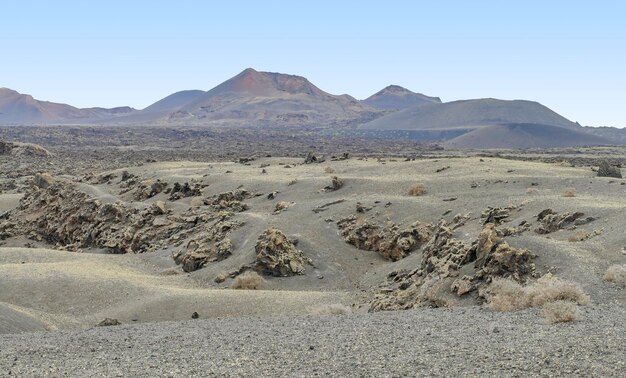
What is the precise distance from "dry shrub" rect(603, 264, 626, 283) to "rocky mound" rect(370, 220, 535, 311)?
1.61 metres

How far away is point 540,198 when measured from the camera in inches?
853

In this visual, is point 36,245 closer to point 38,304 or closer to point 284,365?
point 38,304

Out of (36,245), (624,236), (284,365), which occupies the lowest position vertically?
(36,245)

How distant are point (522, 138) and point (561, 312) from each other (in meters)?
157

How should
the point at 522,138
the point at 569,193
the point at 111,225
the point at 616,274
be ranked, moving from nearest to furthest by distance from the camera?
the point at 616,274 < the point at 569,193 < the point at 111,225 < the point at 522,138

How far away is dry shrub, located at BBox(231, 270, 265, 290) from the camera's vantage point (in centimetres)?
2011

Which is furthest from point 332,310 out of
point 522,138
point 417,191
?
point 522,138

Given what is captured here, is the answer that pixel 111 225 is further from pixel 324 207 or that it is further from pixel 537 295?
pixel 537 295

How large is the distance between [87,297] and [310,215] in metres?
9.60

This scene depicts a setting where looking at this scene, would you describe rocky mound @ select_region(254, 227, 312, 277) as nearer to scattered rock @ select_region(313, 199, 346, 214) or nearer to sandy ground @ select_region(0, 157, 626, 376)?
sandy ground @ select_region(0, 157, 626, 376)

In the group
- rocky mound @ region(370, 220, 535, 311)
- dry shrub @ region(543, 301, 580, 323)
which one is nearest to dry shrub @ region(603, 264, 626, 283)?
rocky mound @ region(370, 220, 535, 311)

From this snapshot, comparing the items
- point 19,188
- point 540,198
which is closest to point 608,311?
point 540,198

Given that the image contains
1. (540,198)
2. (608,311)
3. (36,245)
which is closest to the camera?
(608,311)

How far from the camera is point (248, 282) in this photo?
2019 centimetres
